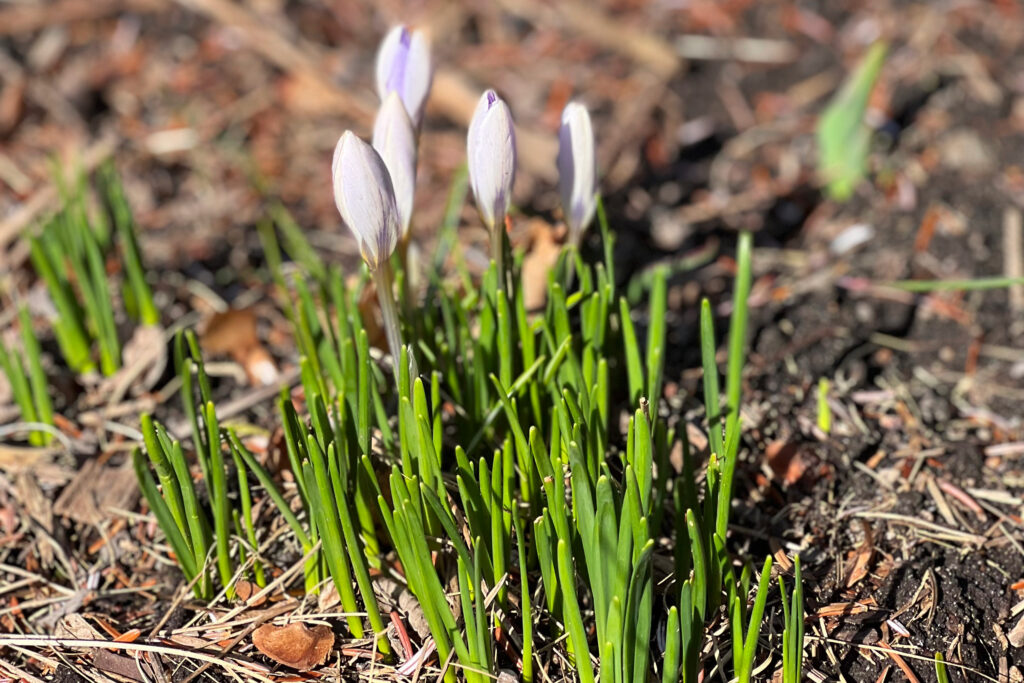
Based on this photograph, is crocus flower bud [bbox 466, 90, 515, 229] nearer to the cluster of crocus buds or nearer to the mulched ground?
the cluster of crocus buds

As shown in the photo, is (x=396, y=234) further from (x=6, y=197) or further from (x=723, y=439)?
(x=6, y=197)

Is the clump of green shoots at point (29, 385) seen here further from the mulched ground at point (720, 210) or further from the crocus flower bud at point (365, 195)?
the crocus flower bud at point (365, 195)

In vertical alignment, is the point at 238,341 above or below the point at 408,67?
below

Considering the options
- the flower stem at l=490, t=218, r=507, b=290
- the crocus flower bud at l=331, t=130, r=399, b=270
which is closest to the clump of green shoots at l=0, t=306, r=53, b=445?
the crocus flower bud at l=331, t=130, r=399, b=270

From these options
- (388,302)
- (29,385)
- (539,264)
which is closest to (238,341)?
(29,385)

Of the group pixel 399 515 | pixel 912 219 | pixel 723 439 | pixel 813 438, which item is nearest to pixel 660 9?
pixel 912 219

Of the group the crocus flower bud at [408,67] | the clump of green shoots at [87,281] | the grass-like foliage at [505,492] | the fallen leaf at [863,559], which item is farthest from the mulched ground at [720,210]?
the crocus flower bud at [408,67]

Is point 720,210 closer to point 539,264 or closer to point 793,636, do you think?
point 539,264
